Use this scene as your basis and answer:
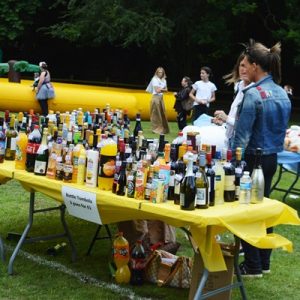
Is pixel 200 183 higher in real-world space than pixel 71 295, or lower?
higher

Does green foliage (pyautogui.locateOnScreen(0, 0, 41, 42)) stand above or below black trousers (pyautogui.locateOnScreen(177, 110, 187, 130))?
above

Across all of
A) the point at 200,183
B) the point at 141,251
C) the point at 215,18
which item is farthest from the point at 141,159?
the point at 215,18

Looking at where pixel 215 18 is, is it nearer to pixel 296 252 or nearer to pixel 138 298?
pixel 296 252

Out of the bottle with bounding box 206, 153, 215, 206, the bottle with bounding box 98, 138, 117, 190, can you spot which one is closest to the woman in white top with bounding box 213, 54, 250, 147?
the bottle with bounding box 206, 153, 215, 206

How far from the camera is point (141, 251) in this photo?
195 inches

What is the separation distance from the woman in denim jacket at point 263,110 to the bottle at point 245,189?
746 mm

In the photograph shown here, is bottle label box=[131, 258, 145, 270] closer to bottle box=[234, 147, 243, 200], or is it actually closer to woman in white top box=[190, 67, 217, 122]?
bottle box=[234, 147, 243, 200]

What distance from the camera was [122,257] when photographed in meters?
4.88

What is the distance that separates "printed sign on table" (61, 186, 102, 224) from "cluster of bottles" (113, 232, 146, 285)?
60 centimetres

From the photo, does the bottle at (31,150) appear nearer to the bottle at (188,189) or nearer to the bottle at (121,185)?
the bottle at (121,185)

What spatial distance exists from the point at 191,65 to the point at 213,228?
887 inches

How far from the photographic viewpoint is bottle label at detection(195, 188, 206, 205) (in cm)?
381

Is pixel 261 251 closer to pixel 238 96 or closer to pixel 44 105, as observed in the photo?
pixel 238 96

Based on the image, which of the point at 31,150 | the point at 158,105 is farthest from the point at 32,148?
the point at 158,105
